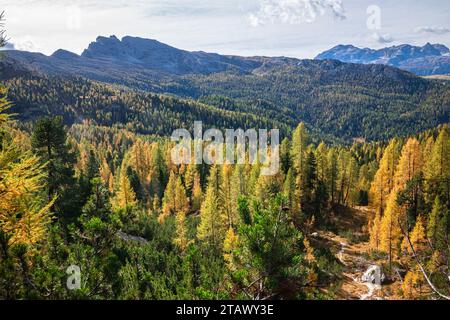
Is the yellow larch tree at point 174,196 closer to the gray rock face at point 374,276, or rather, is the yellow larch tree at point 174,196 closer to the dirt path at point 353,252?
the dirt path at point 353,252

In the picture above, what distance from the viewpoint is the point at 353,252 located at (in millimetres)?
45375

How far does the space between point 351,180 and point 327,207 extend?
7.55 metres

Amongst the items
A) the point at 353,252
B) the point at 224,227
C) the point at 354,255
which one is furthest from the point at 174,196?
the point at 354,255

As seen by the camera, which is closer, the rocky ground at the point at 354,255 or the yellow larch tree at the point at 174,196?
the rocky ground at the point at 354,255

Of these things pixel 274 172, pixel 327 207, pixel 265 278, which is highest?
pixel 265 278

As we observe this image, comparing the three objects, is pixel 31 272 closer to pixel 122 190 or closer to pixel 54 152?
pixel 54 152

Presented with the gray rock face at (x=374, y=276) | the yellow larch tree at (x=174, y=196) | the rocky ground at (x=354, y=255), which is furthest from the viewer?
the yellow larch tree at (x=174, y=196)

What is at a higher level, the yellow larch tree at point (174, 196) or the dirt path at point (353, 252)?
the yellow larch tree at point (174, 196)

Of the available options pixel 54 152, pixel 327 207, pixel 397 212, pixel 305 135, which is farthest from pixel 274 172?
pixel 54 152

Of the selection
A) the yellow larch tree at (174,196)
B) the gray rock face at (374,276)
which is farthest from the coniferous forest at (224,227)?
the gray rock face at (374,276)

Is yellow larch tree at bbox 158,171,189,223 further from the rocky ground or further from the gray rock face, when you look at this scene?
the gray rock face

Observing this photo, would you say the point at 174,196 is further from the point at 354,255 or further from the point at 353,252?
the point at 354,255

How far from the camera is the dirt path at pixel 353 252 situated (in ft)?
116

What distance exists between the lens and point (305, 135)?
174ft
